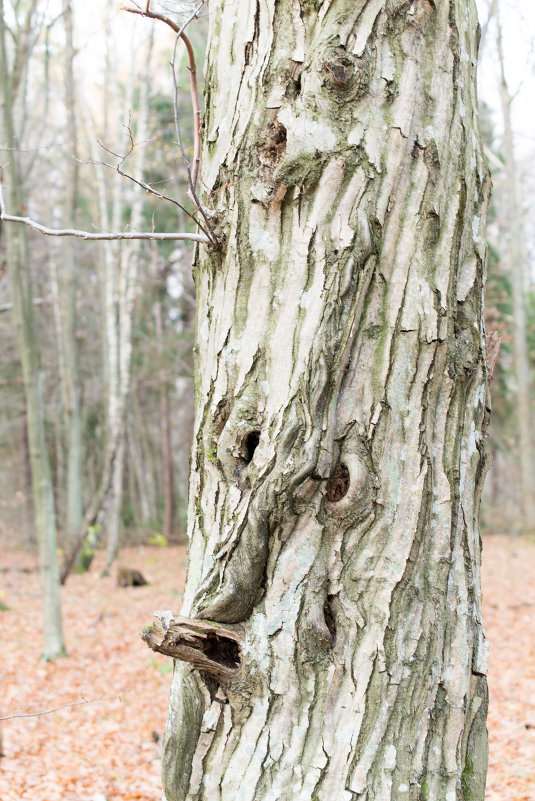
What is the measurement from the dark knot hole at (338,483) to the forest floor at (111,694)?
1112 mm

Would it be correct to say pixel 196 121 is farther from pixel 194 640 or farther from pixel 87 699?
pixel 87 699

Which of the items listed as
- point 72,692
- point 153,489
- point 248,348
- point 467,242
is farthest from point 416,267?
point 153,489

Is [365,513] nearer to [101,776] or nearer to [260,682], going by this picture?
[260,682]

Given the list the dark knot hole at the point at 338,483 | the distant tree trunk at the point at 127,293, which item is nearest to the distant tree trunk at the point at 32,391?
the distant tree trunk at the point at 127,293

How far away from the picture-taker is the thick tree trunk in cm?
175

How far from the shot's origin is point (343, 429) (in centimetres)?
183

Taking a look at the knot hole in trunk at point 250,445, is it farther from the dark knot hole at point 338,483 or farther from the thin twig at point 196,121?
the thin twig at point 196,121

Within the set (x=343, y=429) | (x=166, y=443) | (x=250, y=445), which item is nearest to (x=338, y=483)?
(x=343, y=429)

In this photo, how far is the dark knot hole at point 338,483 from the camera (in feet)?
6.03

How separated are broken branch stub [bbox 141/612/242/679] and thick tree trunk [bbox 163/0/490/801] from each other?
0.12 feet

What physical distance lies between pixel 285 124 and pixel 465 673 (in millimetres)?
1723

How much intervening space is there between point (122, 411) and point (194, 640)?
878cm

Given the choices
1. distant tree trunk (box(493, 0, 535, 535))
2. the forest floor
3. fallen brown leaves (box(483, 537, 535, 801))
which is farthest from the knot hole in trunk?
distant tree trunk (box(493, 0, 535, 535))

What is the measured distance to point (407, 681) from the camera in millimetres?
1755
